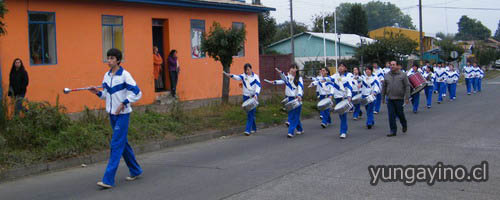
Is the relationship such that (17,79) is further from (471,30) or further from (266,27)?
(471,30)

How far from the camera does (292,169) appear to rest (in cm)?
901

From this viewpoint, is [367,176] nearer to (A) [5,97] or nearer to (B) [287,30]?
(A) [5,97]

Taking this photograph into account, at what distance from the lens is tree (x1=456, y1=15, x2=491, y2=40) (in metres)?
140

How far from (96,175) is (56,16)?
27.3 ft

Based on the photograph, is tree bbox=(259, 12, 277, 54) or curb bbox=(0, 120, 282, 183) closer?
curb bbox=(0, 120, 282, 183)

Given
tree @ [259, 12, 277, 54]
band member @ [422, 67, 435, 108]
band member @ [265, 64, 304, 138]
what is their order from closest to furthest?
band member @ [265, 64, 304, 138]
band member @ [422, 67, 435, 108]
tree @ [259, 12, 277, 54]

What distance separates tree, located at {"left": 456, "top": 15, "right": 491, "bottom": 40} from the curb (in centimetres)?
13748

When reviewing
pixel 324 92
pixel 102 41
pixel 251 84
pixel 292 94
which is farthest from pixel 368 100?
pixel 102 41

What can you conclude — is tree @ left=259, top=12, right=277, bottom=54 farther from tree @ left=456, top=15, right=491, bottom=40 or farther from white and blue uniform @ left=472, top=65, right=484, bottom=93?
tree @ left=456, top=15, right=491, bottom=40

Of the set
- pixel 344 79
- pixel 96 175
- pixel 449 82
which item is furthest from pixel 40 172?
pixel 449 82

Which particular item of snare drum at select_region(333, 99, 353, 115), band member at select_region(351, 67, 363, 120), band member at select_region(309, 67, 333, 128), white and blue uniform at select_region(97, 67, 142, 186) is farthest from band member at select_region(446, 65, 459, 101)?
white and blue uniform at select_region(97, 67, 142, 186)

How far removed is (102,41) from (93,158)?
774cm

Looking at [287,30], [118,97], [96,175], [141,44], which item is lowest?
[96,175]

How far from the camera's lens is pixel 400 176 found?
8211 mm
